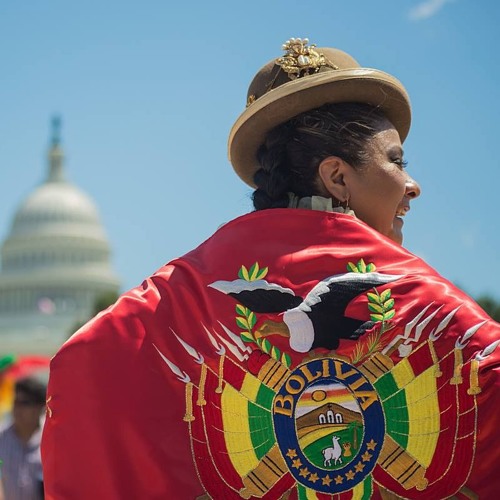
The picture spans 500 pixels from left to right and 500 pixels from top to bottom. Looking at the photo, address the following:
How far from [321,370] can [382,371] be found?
0.14 meters

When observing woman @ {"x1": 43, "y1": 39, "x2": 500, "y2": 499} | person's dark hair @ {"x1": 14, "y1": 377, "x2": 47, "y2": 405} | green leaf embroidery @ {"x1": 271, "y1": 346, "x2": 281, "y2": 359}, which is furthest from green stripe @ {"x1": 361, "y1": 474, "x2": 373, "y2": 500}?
person's dark hair @ {"x1": 14, "y1": 377, "x2": 47, "y2": 405}

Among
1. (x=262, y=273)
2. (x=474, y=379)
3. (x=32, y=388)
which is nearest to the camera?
(x=474, y=379)

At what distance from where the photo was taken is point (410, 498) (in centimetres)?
295

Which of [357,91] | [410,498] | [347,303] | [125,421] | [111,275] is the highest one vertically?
[111,275]

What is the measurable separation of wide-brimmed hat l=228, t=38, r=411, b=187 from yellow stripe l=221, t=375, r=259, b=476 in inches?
29.4

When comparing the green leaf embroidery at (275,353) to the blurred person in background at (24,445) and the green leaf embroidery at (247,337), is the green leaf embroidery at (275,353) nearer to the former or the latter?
the green leaf embroidery at (247,337)

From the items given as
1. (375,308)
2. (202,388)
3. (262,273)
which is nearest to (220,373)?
(202,388)

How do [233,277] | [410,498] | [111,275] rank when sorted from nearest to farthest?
[410,498]
[233,277]
[111,275]

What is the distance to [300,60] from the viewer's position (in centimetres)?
344

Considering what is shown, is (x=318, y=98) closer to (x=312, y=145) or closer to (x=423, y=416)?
(x=312, y=145)

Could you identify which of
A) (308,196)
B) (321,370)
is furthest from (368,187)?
(321,370)

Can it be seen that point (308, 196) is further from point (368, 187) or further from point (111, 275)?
point (111, 275)

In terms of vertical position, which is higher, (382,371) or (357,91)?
(357,91)

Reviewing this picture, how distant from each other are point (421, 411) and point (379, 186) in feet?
2.17
